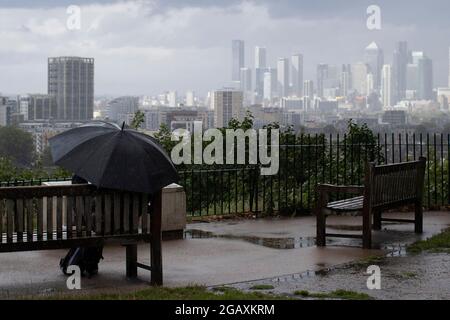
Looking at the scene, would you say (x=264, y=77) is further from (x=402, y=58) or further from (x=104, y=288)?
(x=104, y=288)

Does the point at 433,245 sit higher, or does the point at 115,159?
the point at 115,159

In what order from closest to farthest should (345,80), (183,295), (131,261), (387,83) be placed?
(183,295), (131,261), (387,83), (345,80)

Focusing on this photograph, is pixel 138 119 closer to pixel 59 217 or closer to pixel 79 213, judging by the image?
pixel 79 213

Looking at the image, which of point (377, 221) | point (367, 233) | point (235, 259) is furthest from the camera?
point (377, 221)

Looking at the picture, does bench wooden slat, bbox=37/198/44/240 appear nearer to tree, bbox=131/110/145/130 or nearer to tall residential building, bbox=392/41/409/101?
tree, bbox=131/110/145/130

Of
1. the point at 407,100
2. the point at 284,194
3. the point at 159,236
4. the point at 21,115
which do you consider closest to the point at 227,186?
the point at 284,194

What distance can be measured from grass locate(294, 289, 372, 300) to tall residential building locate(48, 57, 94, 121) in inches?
873

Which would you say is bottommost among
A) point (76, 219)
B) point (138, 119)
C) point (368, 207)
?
point (368, 207)

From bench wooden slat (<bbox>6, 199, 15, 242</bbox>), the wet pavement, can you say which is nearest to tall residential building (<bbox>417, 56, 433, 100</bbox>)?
the wet pavement

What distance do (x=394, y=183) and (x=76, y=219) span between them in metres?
5.21

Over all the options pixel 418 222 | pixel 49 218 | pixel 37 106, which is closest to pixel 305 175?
pixel 418 222

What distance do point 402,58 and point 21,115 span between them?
609 inches

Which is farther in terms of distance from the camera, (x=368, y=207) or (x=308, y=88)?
(x=308, y=88)

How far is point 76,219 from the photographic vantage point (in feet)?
24.7
